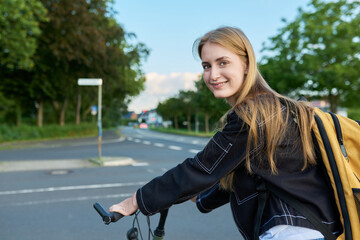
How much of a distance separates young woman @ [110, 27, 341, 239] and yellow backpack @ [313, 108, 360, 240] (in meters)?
0.04

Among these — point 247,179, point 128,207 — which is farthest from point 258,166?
point 128,207

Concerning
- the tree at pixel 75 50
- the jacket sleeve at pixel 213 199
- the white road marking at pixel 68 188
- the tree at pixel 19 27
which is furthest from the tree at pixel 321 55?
the jacket sleeve at pixel 213 199

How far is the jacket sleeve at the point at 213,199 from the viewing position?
1818 mm

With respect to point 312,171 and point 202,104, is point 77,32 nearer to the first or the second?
point 202,104

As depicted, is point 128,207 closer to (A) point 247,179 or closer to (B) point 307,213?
(A) point 247,179

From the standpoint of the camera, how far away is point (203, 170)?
135cm

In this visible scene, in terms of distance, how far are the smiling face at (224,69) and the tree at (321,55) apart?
2132cm

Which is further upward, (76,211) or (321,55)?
(321,55)

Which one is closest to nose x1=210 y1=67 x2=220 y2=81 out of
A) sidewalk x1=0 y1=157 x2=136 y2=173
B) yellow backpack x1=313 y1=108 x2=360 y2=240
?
yellow backpack x1=313 y1=108 x2=360 y2=240

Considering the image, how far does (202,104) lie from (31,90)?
17.3 metres

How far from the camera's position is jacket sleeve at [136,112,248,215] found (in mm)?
1322

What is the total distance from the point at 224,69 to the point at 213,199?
75 centimetres

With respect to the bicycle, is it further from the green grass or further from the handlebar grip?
the green grass

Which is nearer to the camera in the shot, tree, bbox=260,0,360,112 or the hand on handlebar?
the hand on handlebar
